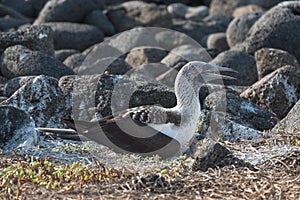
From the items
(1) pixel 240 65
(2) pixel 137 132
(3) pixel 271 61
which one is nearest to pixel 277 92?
(3) pixel 271 61

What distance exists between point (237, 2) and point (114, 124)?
20.1 m

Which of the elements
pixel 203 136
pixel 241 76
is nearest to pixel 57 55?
pixel 241 76

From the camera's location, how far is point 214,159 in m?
8.04

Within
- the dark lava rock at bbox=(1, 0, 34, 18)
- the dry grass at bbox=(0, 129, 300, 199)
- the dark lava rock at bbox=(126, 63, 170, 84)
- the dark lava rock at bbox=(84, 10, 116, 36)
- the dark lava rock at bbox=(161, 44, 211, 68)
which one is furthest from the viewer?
the dark lava rock at bbox=(1, 0, 34, 18)

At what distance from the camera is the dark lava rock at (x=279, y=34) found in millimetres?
18859

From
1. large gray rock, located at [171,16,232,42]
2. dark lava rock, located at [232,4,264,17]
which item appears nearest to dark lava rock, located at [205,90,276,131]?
large gray rock, located at [171,16,232,42]

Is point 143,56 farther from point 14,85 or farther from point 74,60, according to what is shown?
point 14,85

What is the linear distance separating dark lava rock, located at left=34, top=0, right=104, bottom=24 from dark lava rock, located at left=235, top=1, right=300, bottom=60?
7699 mm

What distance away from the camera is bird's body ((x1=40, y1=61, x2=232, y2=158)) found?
9.38m

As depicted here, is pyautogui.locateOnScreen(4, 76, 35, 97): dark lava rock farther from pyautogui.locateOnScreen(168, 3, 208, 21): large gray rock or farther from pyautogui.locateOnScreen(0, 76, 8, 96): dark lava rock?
pyautogui.locateOnScreen(168, 3, 208, 21): large gray rock

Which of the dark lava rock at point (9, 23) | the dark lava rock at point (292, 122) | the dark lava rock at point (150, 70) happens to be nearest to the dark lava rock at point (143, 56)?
the dark lava rock at point (150, 70)

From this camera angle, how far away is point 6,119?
9.52 metres

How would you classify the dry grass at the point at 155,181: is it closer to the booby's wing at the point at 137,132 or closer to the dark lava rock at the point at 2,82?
the booby's wing at the point at 137,132

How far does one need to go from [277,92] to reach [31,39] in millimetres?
5716
